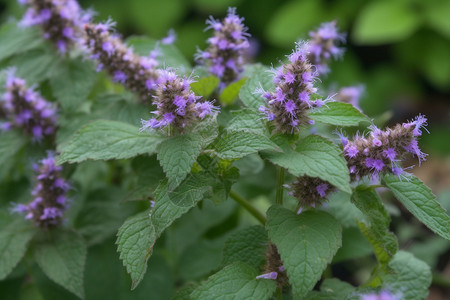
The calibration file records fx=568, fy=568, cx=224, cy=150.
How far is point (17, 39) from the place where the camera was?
1.94 metres

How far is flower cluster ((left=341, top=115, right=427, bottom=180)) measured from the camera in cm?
127

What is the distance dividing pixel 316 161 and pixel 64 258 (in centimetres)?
83

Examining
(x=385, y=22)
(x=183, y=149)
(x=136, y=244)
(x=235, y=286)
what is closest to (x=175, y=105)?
(x=183, y=149)

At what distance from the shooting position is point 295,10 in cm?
464

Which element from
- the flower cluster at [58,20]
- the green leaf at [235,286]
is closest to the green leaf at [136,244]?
the green leaf at [235,286]

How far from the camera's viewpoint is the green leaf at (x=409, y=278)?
160 centimetres

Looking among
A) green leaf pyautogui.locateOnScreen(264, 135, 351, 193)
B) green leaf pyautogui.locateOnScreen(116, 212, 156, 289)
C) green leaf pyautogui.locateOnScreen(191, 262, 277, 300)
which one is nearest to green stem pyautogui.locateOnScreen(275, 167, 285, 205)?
green leaf pyautogui.locateOnScreen(264, 135, 351, 193)

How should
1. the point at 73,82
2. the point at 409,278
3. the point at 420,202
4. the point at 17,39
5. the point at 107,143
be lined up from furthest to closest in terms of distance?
the point at 17,39 < the point at 73,82 < the point at 409,278 < the point at 107,143 < the point at 420,202

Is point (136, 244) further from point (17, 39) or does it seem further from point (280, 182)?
point (17, 39)

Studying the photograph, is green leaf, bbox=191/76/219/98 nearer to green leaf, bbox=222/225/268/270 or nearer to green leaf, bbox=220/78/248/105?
green leaf, bbox=220/78/248/105

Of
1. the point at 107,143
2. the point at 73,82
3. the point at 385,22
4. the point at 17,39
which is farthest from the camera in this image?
the point at 385,22

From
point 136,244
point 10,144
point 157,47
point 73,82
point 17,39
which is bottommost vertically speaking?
point 136,244

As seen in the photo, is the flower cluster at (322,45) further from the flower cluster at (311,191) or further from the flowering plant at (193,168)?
the flower cluster at (311,191)

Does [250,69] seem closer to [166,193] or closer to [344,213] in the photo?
[344,213]
